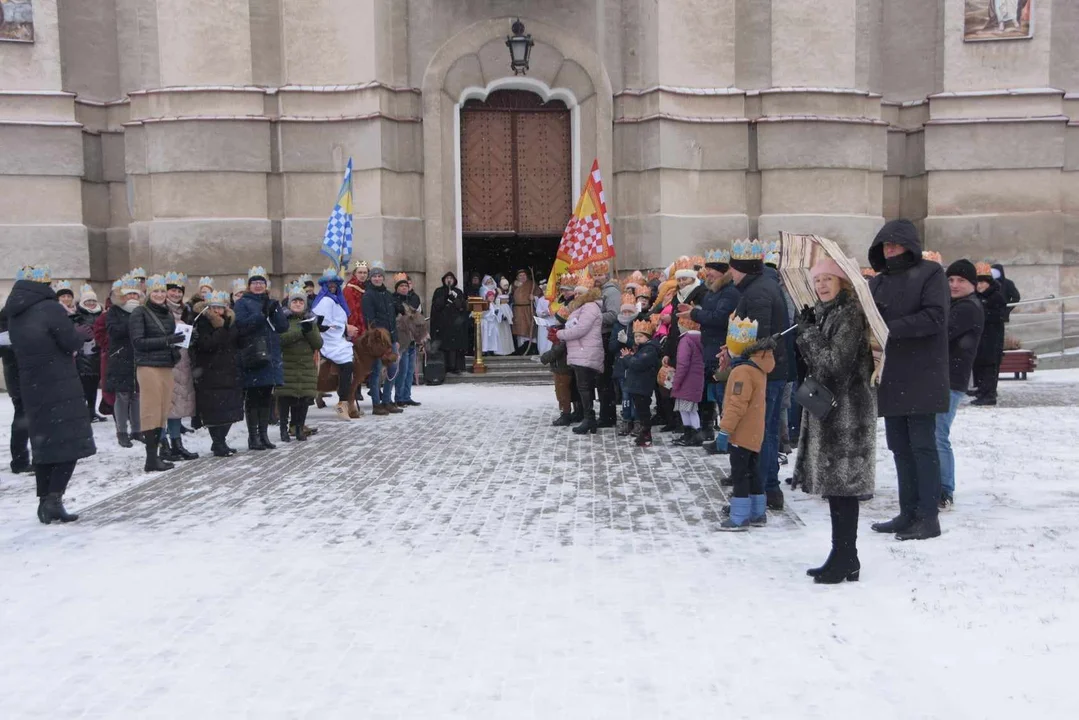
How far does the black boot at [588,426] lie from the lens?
12305 mm

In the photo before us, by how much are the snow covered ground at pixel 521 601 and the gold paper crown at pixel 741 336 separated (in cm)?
124

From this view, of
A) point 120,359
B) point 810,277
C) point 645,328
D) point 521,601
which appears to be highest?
point 810,277

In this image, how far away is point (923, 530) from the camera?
269 inches

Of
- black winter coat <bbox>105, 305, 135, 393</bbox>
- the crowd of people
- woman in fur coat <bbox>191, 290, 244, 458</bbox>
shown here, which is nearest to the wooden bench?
the crowd of people

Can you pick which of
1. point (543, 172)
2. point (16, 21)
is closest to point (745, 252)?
point (543, 172)

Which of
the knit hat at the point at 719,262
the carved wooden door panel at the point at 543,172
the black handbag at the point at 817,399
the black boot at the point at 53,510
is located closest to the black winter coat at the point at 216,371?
the black boot at the point at 53,510

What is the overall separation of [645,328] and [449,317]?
6.92 metres

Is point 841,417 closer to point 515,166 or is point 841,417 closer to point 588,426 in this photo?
point 588,426

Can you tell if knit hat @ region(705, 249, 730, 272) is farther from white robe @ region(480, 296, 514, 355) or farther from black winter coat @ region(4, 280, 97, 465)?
white robe @ region(480, 296, 514, 355)

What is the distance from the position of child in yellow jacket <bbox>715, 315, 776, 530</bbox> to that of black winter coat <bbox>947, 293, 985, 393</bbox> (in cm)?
162

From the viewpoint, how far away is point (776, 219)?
1938cm

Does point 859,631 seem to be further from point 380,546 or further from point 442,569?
point 380,546

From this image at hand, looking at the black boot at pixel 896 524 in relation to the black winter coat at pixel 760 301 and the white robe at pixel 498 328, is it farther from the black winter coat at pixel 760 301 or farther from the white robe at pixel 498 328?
the white robe at pixel 498 328

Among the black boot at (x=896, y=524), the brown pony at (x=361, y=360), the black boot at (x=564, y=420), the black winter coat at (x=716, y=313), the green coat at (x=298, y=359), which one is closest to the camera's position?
the black boot at (x=896, y=524)
